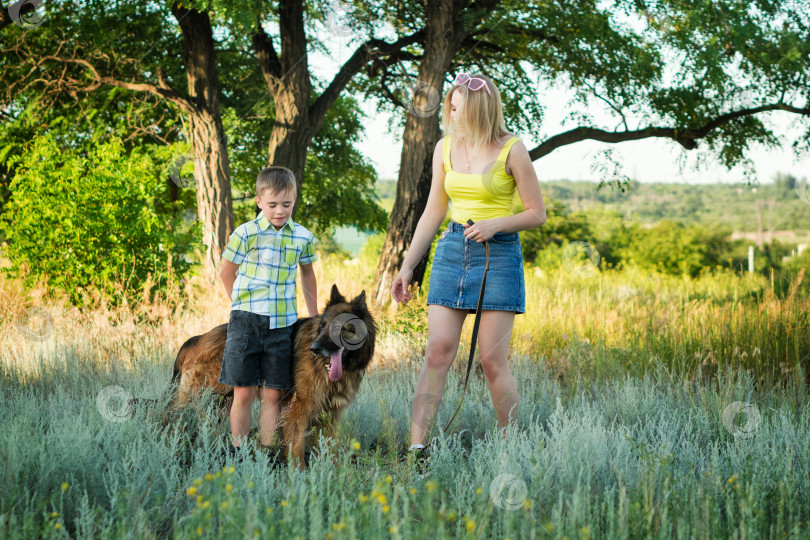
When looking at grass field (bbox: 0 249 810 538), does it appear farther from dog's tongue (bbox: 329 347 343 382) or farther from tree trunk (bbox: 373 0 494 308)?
tree trunk (bbox: 373 0 494 308)

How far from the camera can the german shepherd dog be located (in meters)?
3.66

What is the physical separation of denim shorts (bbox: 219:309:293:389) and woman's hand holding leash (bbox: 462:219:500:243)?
129 centimetres

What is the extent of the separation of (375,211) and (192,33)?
9528mm

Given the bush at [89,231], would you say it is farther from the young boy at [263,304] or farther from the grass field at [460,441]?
the young boy at [263,304]

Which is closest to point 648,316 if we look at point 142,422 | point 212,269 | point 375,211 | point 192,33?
point 142,422

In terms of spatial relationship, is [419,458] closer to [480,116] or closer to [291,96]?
[480,116]

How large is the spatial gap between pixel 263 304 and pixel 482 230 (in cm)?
137

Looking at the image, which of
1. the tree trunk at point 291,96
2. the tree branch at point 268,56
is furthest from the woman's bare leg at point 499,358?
the tree branch at point 268,56

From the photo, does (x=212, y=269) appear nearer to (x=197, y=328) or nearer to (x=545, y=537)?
(x=197, y=328)

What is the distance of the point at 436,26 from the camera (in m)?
10.9

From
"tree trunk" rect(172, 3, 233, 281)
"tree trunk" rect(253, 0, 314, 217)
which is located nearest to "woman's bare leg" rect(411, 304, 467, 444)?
"tree trunk" rect(172, 3, 233, 281)

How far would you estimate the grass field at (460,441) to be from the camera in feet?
8.61

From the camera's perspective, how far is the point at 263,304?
150 inches

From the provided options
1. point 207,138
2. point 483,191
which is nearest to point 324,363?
point 483,191
